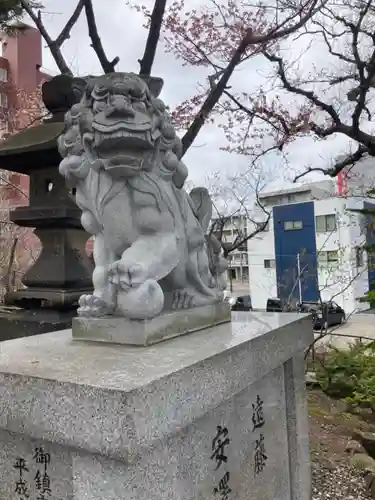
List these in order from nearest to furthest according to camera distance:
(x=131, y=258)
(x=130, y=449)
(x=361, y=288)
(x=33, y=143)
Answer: (x=130, y=449), (x=131, y=258), (x=33, y=143), (x=361, y=288)

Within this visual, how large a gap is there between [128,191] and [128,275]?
1.37 feet

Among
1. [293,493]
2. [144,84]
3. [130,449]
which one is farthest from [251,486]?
[144,84]

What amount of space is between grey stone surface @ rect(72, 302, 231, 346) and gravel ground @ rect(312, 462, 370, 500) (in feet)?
6.09

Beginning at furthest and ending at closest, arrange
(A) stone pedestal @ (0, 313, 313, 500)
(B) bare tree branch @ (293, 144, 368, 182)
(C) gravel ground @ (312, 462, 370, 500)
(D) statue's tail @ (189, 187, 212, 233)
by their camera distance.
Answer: (B) bare tree branch @ (293, 144, 368, 182), (C) gravel ground @ (312, 462, 370, 500), (D) statue's tail @ (189, 187, 212, 233), (A) stone pedestal @ (0, 313, 313, 500)

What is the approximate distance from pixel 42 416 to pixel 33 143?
2633 millimetres

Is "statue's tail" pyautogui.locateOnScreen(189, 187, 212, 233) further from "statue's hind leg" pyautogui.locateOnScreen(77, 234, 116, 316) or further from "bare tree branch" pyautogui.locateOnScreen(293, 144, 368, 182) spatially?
"bare tree branch" pyautogui.locateOnScreen(293, 144, 368, 182)

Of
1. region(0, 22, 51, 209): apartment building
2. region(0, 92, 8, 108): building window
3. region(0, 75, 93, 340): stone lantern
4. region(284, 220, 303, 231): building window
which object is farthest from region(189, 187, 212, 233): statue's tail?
region(284, 220, 303, 231): building window

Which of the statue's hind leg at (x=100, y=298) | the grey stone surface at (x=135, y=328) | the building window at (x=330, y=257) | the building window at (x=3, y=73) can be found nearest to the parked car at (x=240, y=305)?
the building window at (x=330, y=257)

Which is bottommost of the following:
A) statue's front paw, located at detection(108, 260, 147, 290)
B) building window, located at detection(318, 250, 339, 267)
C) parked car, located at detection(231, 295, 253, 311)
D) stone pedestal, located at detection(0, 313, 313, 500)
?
parked car, located at detection(231, 295, 253, 311)

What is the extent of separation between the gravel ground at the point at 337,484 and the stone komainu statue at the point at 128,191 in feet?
6.29

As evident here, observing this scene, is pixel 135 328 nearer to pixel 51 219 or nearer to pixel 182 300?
pixel 182 300

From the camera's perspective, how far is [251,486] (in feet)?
6.87

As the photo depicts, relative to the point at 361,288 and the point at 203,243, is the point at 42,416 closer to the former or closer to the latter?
the point at 203,243

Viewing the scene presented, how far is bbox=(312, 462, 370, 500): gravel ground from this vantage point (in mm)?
2992
